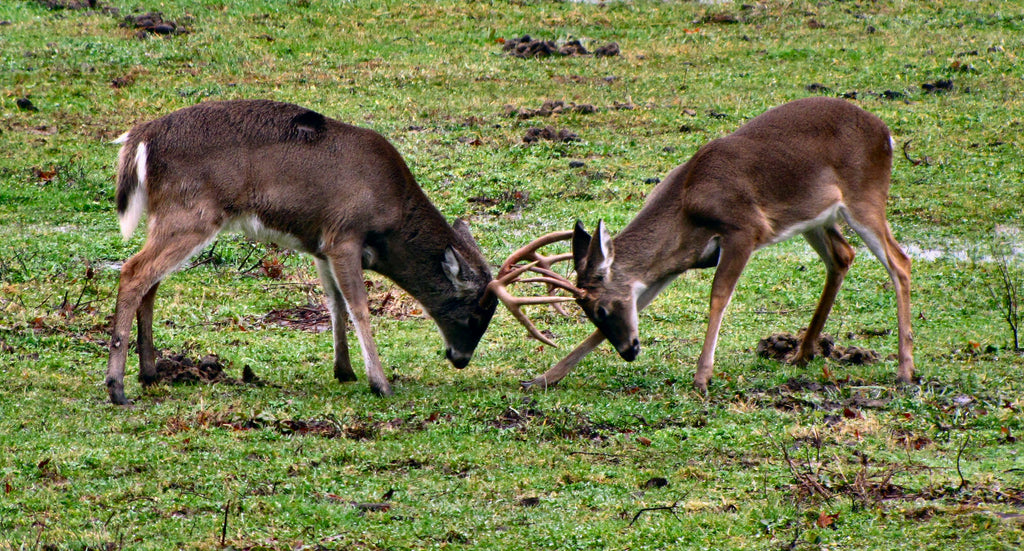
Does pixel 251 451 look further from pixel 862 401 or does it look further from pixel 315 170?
pixel 862 401

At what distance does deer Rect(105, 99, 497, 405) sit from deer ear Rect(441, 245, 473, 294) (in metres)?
0.01

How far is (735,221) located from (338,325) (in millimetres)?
3086

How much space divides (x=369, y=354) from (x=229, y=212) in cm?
141

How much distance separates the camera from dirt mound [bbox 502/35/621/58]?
20750 millimetres

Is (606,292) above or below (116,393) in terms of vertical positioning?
above

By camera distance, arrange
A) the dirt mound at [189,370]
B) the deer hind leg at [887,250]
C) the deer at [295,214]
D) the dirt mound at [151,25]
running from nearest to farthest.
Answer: the deer at [295,214] → the dirt mound at [189,370] → the deer hind leg at [887,250] → the dirt mound at [151,25]

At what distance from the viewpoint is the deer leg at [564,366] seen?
29.3ft

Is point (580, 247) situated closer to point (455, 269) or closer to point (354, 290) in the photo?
point (455, 269)

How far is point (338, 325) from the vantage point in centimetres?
905

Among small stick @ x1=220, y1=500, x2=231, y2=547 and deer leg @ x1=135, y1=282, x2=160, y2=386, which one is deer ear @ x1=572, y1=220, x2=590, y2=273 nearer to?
deer leg @ x1=135, y1=282, x2=160, y2=386

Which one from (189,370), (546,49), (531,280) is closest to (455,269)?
(531,280)

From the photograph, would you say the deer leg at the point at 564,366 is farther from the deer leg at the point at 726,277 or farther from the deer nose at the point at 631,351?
the deer leg at the point at 726,277

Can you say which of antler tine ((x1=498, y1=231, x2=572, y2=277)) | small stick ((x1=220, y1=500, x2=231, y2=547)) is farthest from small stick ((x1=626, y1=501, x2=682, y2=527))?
antler tine ((x1=498, y1=231, x2=572, y2=277))

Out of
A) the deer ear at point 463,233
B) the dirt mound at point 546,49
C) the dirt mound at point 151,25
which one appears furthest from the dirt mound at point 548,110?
the deer ear at point 463,233
